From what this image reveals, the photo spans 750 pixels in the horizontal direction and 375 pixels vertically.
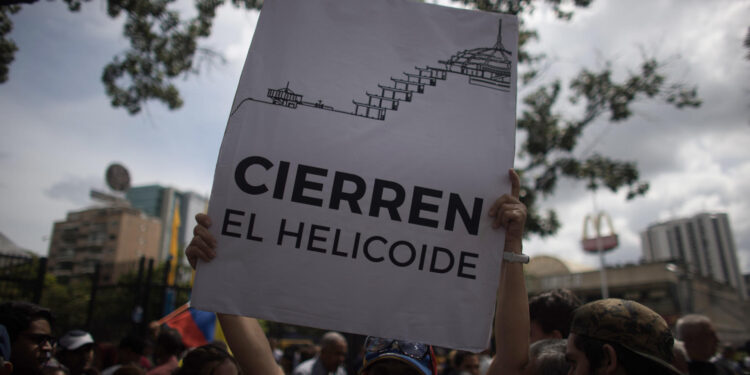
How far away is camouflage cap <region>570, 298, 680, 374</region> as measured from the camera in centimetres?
146

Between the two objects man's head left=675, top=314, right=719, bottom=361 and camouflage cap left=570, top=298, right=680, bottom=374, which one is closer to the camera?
camouflage cap left=570, top=298, right=680, bottom=374

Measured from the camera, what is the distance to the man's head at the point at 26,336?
112 inches

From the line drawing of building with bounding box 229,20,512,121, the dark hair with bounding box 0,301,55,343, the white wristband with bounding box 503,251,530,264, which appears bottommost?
the dark hair with bounding box 0,301,55,343

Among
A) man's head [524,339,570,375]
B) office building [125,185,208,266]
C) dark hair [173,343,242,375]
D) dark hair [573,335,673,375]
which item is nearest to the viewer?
dark hair [573,335,673,375]

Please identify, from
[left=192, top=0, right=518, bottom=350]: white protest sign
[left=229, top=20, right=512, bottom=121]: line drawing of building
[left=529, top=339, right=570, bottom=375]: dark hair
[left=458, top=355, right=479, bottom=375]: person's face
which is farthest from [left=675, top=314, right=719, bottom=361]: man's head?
[left=229, top=20, right=512, bottom=121]: line drawing of building

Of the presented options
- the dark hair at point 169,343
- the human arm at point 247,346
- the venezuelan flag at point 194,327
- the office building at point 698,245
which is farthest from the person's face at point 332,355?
the office building at point 698,245

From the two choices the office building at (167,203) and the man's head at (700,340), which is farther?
the office building at (167,203)

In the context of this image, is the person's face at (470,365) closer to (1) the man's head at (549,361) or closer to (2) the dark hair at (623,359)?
(1) the man's head at (549,361)

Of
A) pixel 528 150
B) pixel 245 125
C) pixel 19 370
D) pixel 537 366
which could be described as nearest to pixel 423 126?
pixel 245 125

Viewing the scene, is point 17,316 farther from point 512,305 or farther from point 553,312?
point 553,312

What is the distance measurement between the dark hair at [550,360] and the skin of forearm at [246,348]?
3.50 feet

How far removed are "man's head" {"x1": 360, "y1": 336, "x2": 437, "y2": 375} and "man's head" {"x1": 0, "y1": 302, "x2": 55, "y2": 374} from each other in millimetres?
2232

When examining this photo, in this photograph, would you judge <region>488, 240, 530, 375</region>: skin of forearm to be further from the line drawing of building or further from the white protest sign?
the line drawing of building

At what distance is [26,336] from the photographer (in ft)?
9.46
